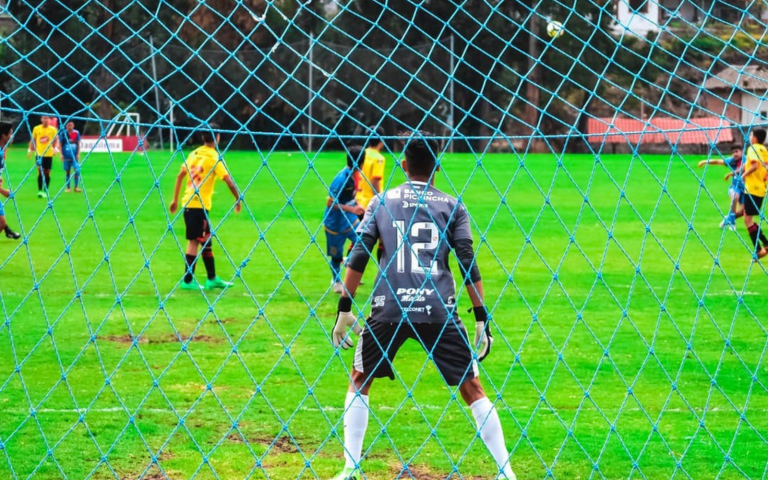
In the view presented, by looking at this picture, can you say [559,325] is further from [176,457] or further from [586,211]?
[586,211]

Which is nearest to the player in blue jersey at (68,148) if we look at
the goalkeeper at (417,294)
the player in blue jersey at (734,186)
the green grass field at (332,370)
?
the green grass field at (332,370)

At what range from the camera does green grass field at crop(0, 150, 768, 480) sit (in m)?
6.02

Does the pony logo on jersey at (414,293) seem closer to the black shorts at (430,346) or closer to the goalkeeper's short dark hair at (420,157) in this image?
the black shorts at (430,346)

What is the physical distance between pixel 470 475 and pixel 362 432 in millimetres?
762

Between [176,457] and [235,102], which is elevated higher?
[235,102]

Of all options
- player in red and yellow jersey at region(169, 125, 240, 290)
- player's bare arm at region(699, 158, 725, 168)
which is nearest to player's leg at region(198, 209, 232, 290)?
player in red and yellow jersey at region(169, 125, 240, 290)

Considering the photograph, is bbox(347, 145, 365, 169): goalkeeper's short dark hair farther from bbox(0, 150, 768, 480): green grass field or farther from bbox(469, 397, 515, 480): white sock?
bbox(469, 397, 515, 480): white sock

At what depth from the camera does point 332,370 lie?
334 inches

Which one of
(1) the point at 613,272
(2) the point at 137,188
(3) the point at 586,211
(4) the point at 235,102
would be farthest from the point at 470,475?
(4) the point at 235,102

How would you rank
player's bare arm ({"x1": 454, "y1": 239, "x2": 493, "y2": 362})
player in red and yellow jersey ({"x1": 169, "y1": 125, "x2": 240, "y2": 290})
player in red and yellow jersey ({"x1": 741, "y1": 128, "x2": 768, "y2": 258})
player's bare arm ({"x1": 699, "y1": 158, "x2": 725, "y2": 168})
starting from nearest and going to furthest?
player's bare arm ({"x1": 454, "y1": 239, "x2": 493, "y2": 362}), player's bare arm ({"x1": 699, "y1": 158, "x2": 725, "y2": 168}), player in red and yellow jersey ({"x1": 169, "y1": 125, "x2": 240, "y2": 290}), player in red and yellow jersey ({"x1": 741, "y1": 128, "x2": 768, "y2": 258})

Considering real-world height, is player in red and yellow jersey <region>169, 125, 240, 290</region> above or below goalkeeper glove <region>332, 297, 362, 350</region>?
above

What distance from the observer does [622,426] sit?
6949 millimetres

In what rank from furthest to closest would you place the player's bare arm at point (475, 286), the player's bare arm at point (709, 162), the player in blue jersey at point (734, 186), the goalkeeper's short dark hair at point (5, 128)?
1. the player in blue jersey at point (734, 186)
2. the goalkeeper's short dark hair at point (5, 128)
3. the player's bare arm at point (709, 162)
4. the player's bare arm at point (475, 286)

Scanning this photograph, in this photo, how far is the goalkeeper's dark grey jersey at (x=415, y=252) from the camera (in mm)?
5453
